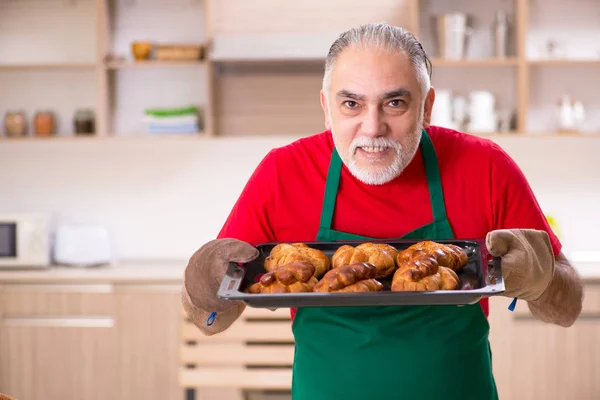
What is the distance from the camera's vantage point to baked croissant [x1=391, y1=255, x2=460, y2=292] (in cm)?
138

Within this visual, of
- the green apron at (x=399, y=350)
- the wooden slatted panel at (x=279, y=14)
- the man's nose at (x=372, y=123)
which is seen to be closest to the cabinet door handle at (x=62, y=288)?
the wooden slatted panel at (x=279, y=14)

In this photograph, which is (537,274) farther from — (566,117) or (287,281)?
(566,117)

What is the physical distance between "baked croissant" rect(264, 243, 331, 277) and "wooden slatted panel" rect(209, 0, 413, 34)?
2602 mm

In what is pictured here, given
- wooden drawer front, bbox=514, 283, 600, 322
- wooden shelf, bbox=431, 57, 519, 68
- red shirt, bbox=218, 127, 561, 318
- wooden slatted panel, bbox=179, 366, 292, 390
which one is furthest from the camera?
wooden shelf, bbox=431, 57, 519, 68

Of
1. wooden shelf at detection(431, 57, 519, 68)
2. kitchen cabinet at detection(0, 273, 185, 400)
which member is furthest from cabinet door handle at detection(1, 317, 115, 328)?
wooden shelf at detection(431, 57, 519, 68)

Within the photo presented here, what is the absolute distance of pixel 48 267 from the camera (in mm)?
4039

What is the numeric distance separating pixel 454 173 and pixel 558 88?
2728 millimetres

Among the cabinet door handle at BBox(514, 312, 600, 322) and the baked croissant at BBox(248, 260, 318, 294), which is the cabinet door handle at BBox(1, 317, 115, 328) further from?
the baked croissant at BBox(248, 260, 318, 294)

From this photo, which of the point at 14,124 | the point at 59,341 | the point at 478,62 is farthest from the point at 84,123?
the point at 478,62

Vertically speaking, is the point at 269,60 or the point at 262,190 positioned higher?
the point at 269,60

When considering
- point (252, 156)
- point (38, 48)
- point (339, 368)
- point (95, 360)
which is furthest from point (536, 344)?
point (38, 48)

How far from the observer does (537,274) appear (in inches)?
58.6

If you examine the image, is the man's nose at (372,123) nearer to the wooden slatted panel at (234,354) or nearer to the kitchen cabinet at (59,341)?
the wooden slatted panel at (234,354)

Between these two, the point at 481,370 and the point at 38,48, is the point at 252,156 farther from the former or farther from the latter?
the point at 481,370
